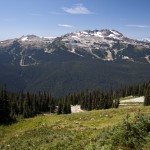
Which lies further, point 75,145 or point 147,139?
point 75,145

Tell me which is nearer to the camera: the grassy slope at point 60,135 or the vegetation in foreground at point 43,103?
the grassy slope at point 60,135

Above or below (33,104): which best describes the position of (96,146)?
above

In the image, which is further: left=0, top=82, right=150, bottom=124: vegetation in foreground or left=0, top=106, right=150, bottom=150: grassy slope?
left=0, top=82, right=150, bottom=124: vegetation in foreground

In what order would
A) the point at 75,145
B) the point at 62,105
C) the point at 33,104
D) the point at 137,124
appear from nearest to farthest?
the point at 137,124, the point at 75,145, the point at 62,105, the point at 33,104

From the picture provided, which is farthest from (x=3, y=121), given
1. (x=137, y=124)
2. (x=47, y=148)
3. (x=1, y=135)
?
(x=137, y=124)

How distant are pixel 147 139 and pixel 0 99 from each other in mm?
83599

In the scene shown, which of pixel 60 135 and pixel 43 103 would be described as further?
pixel 43 103

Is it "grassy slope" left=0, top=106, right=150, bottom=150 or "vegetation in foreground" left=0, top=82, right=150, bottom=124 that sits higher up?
"grassy slope" left=0, top=106, right=150, bottom=150

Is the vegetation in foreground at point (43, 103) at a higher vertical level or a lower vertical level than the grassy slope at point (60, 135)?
lower

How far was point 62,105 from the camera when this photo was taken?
146625mm

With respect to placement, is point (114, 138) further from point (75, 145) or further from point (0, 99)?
point (0, 99)

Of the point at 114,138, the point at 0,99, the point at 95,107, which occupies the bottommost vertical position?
the point at 95,107

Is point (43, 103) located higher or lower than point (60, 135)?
lower

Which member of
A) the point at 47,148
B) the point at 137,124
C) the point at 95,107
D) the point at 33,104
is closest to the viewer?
the point at 137,124
